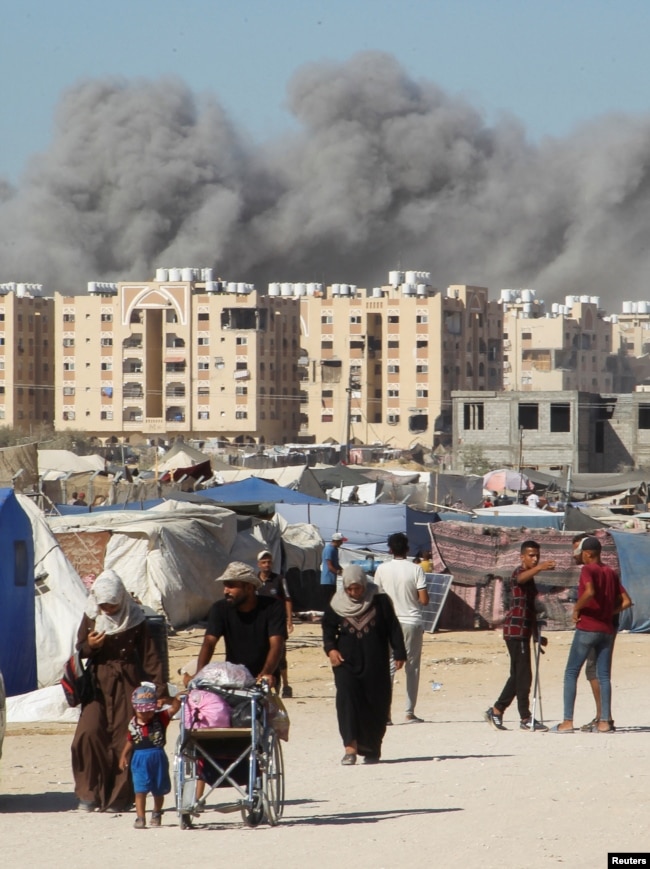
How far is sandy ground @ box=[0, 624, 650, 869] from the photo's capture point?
607 cm

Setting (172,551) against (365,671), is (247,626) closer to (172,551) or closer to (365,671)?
(365,671)

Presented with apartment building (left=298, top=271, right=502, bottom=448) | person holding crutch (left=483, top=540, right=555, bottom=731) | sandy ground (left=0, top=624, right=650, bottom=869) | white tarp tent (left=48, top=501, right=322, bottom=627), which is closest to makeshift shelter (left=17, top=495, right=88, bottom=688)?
sandy ground (left=0, top=624, right=650, bottom=869)

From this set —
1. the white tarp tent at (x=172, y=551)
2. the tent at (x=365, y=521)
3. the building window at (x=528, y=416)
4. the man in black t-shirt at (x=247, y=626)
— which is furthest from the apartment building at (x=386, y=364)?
the man in black t-shirt at (x=247, y=626)

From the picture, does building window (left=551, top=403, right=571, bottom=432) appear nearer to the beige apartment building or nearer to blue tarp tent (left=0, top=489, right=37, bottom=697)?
blue tarp tent (left=0, top=489, right=37, bottom=697)

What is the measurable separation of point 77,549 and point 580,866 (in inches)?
519

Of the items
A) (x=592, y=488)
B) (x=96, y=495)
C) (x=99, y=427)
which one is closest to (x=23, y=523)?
(x=96, y=495)

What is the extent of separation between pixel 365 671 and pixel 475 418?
52.4 meters

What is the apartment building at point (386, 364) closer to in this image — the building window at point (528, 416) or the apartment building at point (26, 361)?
the apartment building at point (26, 361)

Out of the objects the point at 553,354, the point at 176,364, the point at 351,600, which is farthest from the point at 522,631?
the point at 553,354

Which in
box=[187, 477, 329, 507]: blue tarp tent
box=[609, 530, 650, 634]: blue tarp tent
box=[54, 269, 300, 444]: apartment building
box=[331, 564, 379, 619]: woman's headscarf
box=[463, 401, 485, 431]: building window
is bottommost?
box=[609, 530, 650, 634]: blue tarp tent

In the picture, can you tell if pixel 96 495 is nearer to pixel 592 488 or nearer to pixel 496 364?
pixel 592 488

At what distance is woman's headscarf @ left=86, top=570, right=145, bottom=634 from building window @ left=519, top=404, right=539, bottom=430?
52646 mm

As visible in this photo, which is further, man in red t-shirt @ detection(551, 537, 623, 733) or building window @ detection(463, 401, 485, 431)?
building window @ detection(463, 401, 485, 431)

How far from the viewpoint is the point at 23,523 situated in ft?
33.0
